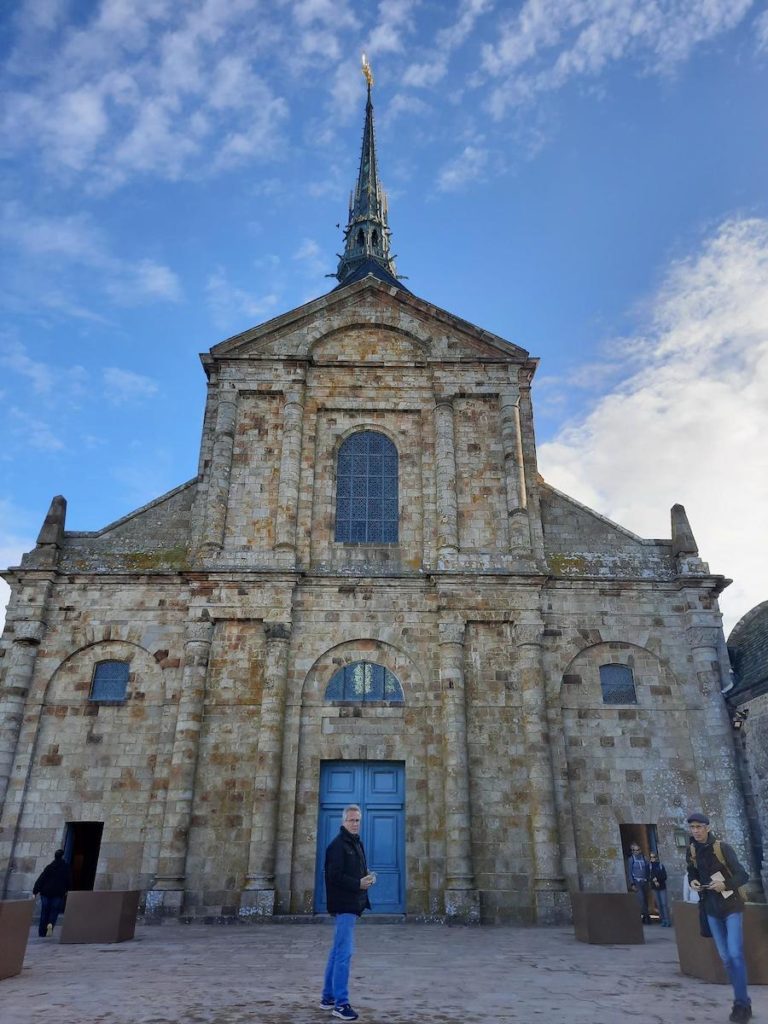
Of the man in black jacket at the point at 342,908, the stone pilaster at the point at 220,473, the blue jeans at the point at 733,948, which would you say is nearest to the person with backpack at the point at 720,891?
the blue jeans at the point at 733,948

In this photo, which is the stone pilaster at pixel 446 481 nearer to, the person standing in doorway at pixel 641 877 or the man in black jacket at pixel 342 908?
the person standing in doorway at pixel 641 877

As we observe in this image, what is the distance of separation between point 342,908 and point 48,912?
8.17 meters

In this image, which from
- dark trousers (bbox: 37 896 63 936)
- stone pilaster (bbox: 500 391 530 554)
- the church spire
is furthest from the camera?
the church spire

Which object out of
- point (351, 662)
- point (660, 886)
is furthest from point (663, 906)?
point (351, 662)

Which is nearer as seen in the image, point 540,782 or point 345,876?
point 345,876

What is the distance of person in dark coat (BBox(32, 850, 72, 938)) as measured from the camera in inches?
471

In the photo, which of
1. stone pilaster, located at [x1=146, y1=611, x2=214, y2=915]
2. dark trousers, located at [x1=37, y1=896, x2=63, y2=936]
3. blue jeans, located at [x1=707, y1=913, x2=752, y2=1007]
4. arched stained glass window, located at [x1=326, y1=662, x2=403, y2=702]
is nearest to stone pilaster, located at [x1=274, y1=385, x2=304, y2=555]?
stone pilaster, located at [x1=146, y1=611, x2=214, y2=915]

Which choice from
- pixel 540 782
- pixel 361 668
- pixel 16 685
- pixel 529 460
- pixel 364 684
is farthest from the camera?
pixel 529 460

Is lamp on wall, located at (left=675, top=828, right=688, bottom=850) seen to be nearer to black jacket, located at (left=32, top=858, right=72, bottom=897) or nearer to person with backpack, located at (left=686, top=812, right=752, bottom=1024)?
person with backpack, located at (left=686, top=812, right=752, bottom=1024)

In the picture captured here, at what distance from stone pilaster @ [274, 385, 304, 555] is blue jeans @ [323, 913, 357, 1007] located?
10.3m

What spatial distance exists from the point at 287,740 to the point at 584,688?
6.28m

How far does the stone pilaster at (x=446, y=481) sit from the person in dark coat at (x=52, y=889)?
9196 mm

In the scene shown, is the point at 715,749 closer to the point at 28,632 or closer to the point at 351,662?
the point at 351,662

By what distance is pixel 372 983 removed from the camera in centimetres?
776
